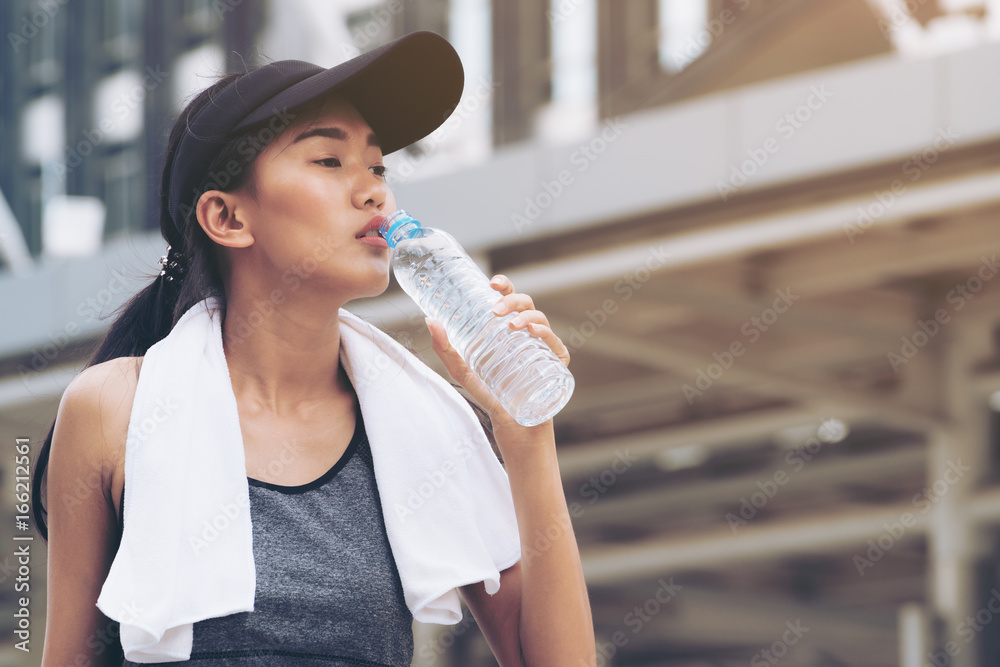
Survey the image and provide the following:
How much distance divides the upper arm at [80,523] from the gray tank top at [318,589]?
0.05 m

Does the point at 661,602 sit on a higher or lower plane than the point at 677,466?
lower

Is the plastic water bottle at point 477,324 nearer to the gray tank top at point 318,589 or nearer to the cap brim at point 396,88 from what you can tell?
the cap brim at point 396,88

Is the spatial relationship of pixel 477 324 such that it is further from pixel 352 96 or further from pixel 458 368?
pixel 352 96

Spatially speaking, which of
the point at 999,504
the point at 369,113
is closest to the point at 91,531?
the point at 369,113

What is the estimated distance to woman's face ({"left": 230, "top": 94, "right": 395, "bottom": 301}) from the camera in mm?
2002

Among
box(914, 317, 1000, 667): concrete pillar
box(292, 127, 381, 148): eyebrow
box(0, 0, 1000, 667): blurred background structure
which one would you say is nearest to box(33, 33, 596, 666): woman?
box(292, 127, 381, 148): eyebrow

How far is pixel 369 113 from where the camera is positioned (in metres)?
2.17

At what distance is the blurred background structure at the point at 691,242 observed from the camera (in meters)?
6.07

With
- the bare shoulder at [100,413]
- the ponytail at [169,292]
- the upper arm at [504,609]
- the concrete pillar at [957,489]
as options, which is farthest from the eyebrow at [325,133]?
the concrete pillar at [957,489]

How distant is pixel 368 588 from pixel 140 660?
35cm

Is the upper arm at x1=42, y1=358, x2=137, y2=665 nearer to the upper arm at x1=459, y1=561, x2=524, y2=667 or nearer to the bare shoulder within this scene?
the bare shoulder

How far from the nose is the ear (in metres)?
0.21

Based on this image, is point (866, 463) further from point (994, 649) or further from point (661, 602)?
point (994, 649)

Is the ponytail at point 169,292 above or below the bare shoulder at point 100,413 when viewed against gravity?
above
